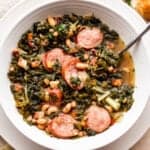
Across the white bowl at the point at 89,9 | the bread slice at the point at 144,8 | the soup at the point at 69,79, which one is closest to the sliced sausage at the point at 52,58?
the soup at the point at 69,79

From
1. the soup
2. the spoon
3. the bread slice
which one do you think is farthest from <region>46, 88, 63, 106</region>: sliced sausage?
the bread slice

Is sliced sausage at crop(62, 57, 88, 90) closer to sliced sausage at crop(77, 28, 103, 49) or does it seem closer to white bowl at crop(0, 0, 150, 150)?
sliced sausage at crop(77, 28, 103, 49)

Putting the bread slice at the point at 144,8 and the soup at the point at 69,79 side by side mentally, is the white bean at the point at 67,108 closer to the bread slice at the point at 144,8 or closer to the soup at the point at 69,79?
the soup at the point at 69,79

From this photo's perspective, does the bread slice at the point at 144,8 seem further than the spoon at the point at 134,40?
Yes

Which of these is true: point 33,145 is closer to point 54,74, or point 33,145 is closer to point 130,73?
point 54,74

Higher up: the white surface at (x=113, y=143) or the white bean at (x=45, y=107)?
the white bean at (x=45, y=107)

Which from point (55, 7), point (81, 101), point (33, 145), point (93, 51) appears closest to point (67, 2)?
point (55, 7)

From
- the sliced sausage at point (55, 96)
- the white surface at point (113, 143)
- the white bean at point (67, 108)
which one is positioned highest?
the sliced sausage at point (55, 96)

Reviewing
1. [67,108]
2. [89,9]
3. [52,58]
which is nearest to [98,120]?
[67,108]
